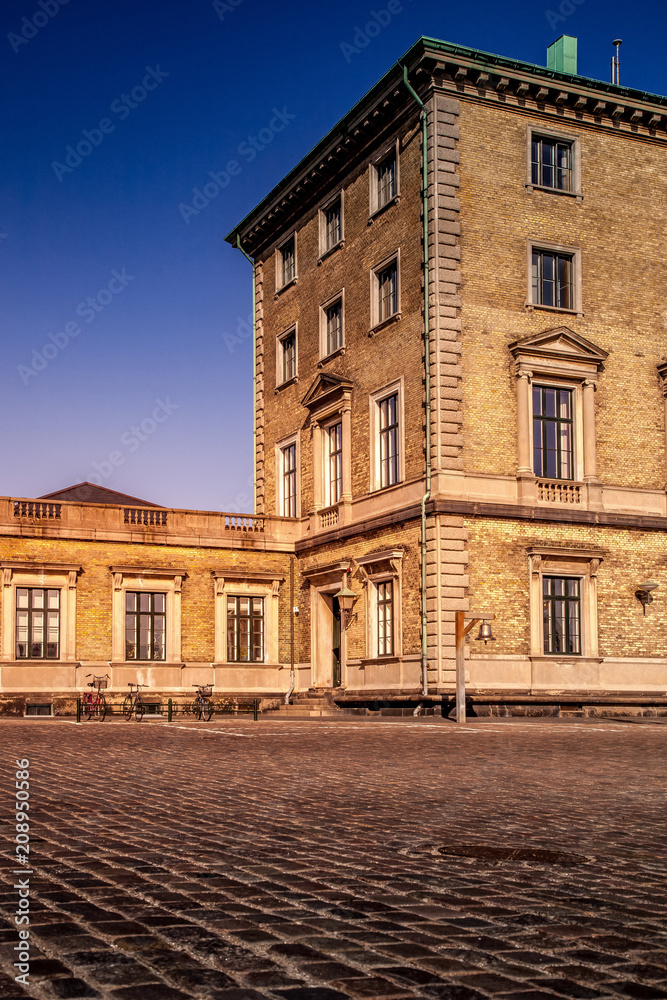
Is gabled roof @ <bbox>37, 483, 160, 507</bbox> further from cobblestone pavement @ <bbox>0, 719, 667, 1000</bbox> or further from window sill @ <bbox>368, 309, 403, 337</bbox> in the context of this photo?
cobblestone pavement @ <bbox>0, 719, 667, 1000</bbox>

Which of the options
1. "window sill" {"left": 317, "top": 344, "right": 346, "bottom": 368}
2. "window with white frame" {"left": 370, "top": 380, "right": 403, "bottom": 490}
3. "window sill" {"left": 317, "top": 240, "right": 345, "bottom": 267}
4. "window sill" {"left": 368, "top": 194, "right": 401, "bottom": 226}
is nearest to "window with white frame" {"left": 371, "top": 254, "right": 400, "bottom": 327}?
"window sill" {"left": 368, "top": 194, "right": 401, "bottom": 226}

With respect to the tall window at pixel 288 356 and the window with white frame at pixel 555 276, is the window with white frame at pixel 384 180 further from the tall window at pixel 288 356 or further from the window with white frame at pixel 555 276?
the tall window at pixel 288 356

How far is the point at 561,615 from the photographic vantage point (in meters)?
28.0

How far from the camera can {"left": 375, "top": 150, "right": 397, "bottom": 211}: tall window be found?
30750mm

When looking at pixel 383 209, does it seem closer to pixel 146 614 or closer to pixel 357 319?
pixel 357 319

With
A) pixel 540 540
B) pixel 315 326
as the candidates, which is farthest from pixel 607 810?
pixel 315 326

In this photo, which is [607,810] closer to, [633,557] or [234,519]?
[633,557]

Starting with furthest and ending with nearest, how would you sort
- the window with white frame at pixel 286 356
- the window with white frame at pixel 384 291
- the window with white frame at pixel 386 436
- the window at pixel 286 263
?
the window at pixel 286 263
the window with white frame at pixel 286 356
the window with white frame at pixel 384 291
the window with white frame at pixel 386 436

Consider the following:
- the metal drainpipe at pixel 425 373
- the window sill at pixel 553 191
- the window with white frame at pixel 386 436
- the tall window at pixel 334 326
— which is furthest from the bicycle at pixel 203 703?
the window sill at pixel 553 191

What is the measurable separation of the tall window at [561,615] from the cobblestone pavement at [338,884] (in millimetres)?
15329

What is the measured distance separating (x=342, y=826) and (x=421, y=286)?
22.0 meters

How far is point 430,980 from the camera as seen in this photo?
403 cm

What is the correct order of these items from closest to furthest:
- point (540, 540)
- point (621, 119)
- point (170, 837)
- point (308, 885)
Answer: point (308, 885)
point (170, 837)
point (540, 540)
point (621, 119)

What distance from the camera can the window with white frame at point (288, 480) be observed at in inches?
1416
